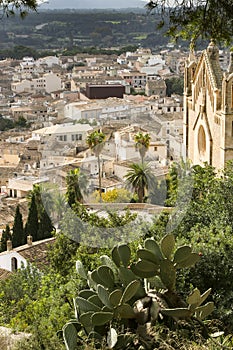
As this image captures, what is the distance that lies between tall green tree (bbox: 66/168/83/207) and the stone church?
7.86 feet

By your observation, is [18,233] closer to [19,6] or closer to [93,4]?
[19,6]

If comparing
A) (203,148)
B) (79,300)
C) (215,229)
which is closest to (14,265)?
(203,148)

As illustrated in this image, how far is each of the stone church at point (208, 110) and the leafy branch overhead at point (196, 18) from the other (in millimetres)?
5918

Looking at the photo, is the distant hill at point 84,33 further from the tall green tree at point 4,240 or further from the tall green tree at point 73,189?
the tall green tree at point 73,189

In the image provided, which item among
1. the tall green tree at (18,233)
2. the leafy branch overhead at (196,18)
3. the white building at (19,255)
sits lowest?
the tall green tree at (18,233)

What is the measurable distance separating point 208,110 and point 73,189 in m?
3.10

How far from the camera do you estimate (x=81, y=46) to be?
3971 inches

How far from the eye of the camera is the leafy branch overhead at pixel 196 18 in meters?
4.99

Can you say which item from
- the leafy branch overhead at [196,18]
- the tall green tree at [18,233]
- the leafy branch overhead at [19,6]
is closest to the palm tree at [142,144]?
the tall green tree at [18,233]

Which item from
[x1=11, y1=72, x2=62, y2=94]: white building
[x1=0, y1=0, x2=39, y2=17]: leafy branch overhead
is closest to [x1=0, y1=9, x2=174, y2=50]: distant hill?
[x1=11, y1=72, x2=62, y2=94]: white building

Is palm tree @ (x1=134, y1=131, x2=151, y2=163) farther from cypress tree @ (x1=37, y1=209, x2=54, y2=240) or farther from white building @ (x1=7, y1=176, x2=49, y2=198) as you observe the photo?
white building @ (x1=7, y1=176, x2=49, y2=198)

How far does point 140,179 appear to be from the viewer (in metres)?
11.6

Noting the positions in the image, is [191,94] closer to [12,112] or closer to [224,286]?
[224,286]

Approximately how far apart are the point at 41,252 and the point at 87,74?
174 feet
